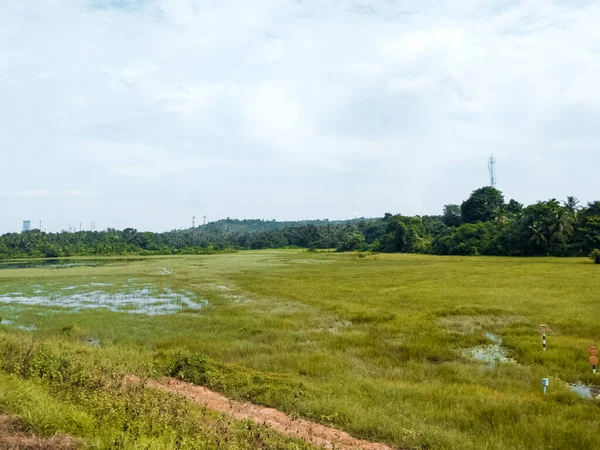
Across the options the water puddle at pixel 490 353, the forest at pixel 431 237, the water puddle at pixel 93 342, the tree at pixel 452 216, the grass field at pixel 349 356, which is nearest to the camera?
the grass field at pixel 349 356

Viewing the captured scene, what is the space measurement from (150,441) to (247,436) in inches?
59.7

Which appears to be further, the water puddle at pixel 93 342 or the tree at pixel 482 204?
the tree at pixel 482 204

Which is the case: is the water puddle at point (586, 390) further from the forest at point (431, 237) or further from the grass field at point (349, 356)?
the forest at point (431, 237)

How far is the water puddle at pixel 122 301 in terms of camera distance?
21172mm

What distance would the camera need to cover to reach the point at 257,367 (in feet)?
35.3

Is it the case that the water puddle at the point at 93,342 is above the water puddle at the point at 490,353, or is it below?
above

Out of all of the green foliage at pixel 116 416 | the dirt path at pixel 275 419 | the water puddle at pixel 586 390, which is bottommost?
the water puddle at pixel 586 390

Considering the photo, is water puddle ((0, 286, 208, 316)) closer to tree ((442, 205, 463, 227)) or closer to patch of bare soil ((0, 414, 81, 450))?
patch of bare soil ((0, 414, 81, 450))

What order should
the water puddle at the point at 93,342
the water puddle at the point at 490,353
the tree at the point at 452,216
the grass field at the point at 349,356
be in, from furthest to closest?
the tree at the point at 452,216 → the water puddle at the point at 93,342 → the water puddle at the point at 490,353 → the grass field at the point at 349,356

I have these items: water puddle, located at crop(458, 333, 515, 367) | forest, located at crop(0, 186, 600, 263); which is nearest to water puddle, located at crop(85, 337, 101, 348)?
water puddle, located at crop(458, 333, 515, 367)

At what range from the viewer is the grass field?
668cm

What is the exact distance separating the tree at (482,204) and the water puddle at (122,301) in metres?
70.2

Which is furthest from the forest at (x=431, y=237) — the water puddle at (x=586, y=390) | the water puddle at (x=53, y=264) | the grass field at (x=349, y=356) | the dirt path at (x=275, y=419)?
the dirt path at (x=275, y=419)

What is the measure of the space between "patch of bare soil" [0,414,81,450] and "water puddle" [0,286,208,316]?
1480 cm
